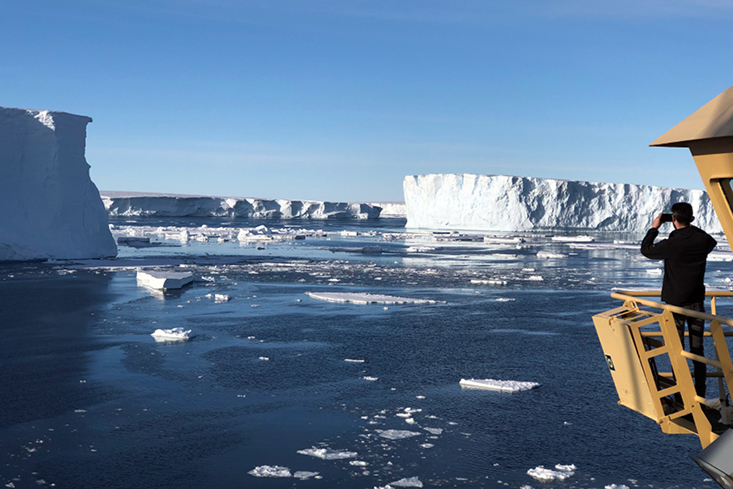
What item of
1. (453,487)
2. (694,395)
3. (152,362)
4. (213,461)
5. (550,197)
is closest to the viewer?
(694,395)

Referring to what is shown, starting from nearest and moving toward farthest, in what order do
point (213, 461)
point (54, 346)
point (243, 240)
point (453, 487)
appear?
1. point (453, 487)
2. point (213, 461)
3. point (54, 346)
4. point (243, 240)

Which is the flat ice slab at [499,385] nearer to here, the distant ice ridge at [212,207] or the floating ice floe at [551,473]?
the floating ice floe at [551,473]

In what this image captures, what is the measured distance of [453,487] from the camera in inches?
158

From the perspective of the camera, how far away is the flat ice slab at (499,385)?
20.5 feet

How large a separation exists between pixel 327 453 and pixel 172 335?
4.58m

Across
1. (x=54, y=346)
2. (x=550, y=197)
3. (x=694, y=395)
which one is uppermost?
(x=550, y=197)

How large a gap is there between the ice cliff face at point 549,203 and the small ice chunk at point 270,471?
46.0m

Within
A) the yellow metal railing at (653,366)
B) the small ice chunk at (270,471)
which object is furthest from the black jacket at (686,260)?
the small ice chunk at (270,471)

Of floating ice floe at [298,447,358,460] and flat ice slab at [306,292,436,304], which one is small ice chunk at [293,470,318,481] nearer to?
floating ice floe at [298,447,358,460]

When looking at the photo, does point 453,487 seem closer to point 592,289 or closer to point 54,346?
Result: point 54,346

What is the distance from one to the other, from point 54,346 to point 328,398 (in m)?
4.19

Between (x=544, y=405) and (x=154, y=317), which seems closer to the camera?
(x=544, y=405)

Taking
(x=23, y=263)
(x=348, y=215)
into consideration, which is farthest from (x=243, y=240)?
(x=348, y=215)

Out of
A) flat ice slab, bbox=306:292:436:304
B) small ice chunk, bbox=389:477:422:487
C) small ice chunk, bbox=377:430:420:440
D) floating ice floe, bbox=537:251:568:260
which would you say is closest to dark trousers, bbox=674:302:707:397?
small ice chunk, bbox=389:477:422:487
